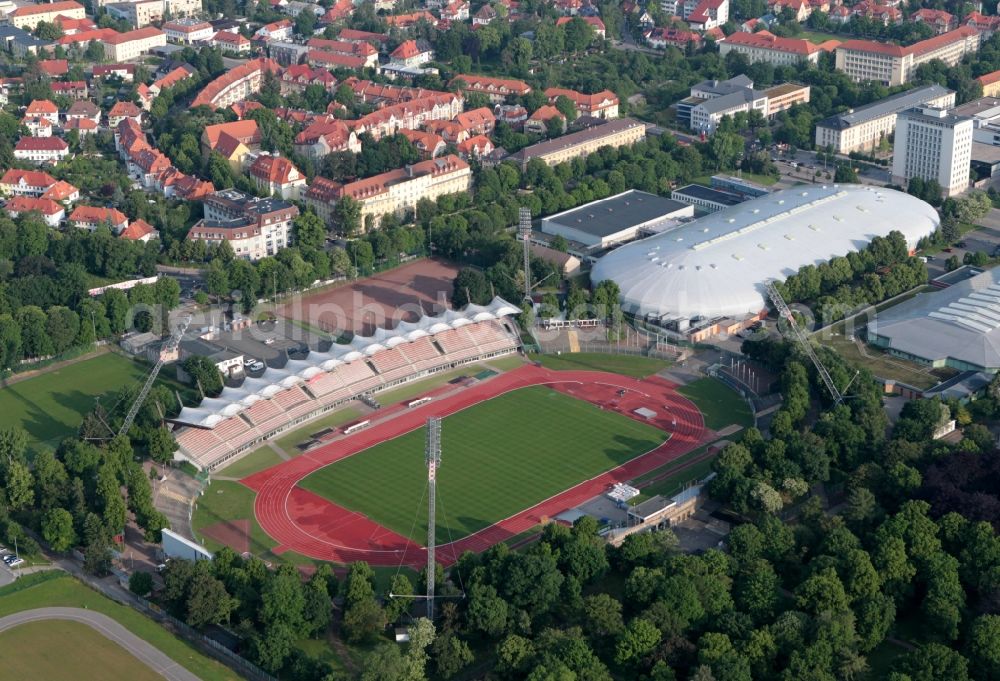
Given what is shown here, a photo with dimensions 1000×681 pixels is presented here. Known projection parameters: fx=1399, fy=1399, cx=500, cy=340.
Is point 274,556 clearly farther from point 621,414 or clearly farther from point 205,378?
point 621,414

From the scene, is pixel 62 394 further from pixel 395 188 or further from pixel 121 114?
pixel 121 114

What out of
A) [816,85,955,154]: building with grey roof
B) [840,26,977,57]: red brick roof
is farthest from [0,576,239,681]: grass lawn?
[840,26,977,57]: red brick roof

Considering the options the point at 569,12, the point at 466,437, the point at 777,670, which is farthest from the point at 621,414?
the point at 569,12

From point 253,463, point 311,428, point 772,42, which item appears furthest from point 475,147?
point 253,463

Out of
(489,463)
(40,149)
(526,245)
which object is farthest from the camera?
(40,149)

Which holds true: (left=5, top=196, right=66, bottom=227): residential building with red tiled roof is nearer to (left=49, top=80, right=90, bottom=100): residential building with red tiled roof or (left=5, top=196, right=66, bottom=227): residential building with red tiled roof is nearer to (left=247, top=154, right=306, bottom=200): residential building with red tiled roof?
(left=247, top=154, right=306, bottom=200): residential building with red tiled roof
